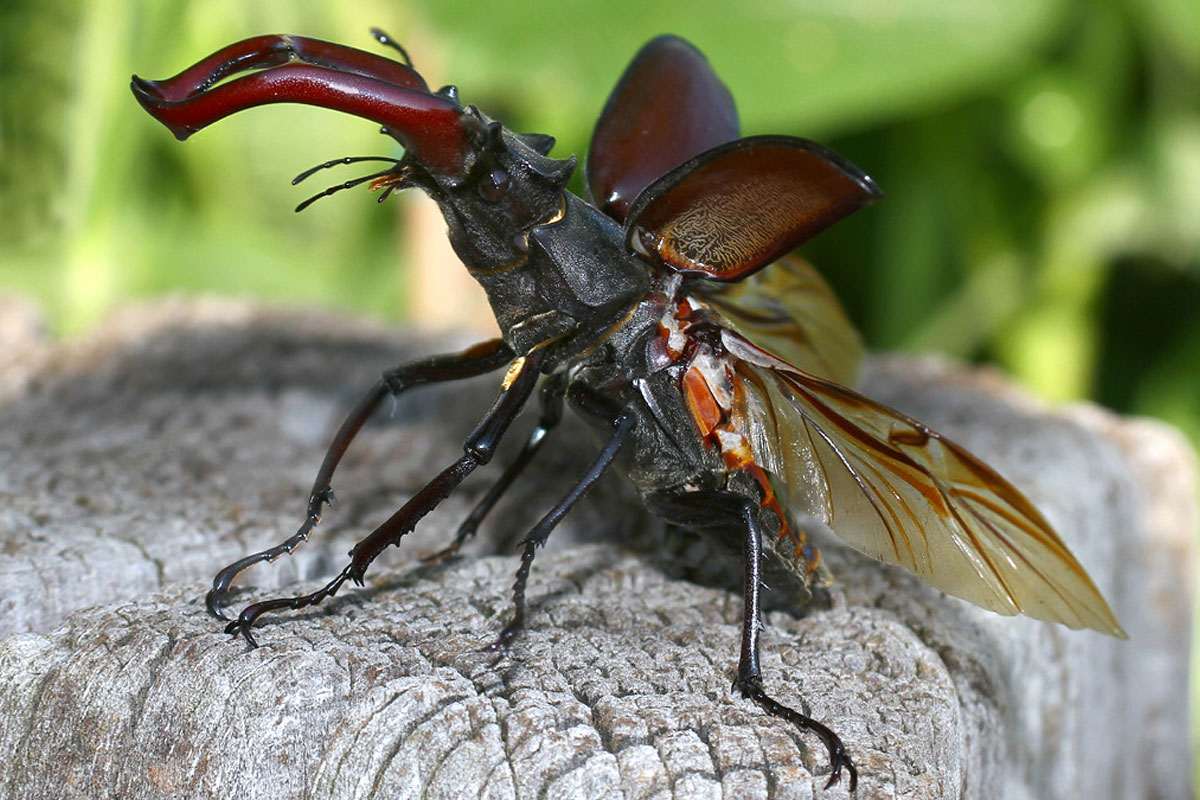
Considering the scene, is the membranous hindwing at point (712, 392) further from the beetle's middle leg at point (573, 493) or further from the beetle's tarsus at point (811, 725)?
the beetle's tarsus at point (811, 725)

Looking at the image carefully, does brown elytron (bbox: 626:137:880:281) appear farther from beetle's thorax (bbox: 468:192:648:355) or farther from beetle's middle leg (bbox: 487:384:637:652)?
beetle's middle leg (bbox: 487:384:637:652)

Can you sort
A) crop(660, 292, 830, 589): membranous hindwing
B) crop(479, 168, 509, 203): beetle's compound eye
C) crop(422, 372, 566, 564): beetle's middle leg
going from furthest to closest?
crop(422, 372, 566, 564): beetle's middle leg
crop(660, 292, 830, 589): membranous hindwing
crop(479, 168, 509, 203): beetle's compound eye

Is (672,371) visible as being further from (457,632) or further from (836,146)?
(836,146)

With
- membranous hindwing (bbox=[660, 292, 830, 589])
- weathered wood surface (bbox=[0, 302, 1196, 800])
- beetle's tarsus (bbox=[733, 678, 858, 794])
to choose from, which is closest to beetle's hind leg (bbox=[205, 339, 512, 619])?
weathered wood surface (bbox=[0, 302, 1196, 800])

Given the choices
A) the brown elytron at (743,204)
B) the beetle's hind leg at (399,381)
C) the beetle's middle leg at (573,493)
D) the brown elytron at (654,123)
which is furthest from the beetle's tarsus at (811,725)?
the brown elytron at (654,123)

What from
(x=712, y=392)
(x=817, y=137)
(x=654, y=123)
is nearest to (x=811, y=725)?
(x=712, y=392)

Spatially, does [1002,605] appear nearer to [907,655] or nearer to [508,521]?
[907,655]

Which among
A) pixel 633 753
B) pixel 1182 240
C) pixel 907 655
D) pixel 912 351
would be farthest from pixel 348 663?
pixel 1182 240
